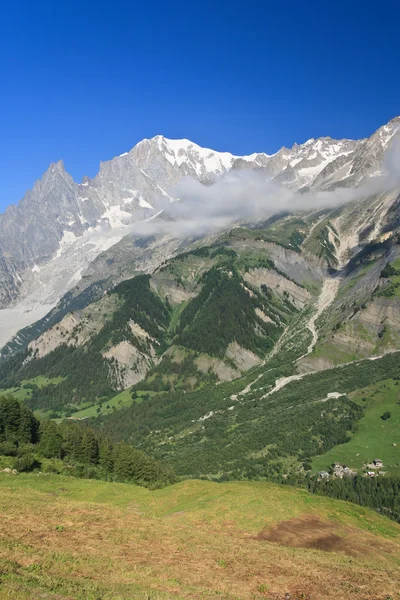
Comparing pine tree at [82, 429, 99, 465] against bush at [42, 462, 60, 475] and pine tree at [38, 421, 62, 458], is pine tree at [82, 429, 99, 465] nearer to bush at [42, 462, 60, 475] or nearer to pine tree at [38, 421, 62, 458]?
pine tree at [38, 421, 62, 458]

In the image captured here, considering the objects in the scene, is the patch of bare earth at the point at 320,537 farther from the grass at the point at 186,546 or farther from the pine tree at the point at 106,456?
the pine tree at the point at 106,456

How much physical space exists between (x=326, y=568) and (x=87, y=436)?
214 feet

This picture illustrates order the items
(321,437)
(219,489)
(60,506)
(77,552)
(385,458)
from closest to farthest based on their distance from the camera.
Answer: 1. (77,552)
2. (60,506)
3. (219,489)
4. (385,458)
5. (321,437)

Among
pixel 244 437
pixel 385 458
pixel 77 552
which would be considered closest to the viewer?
pixel 77 552

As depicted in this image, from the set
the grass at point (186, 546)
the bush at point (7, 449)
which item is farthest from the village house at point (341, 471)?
the bush at point (7, 449)

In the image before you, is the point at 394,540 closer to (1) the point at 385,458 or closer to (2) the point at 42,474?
(2) the point at 42,474

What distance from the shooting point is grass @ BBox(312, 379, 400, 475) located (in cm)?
14088

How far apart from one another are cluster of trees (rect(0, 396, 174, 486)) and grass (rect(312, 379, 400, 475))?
253ft

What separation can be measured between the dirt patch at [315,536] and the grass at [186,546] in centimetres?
23

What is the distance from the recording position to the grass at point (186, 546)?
31859mm

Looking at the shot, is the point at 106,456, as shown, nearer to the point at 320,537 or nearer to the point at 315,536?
the point at 315,536

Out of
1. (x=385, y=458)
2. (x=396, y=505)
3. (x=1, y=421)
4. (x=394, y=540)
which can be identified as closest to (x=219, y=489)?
(x=394, y=540)

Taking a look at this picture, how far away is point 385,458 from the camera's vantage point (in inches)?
5472

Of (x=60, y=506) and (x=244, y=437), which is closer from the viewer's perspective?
(x=60, y=506)
